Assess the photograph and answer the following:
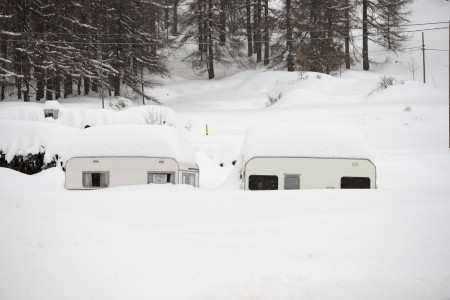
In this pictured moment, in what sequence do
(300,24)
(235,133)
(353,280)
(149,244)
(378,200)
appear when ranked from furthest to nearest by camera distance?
1. (300,24)
2. (235,133)
3. (378,200)
4. (149,244)
5. (353,280)

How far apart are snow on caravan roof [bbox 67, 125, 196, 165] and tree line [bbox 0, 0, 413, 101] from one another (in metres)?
17.3

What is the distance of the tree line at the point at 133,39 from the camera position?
29828 millimetres

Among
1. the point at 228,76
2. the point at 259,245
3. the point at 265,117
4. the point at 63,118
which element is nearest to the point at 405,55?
the point at 228,76

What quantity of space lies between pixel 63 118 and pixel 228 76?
19597 mm

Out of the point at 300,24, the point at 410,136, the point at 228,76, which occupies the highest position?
the point at 300,24

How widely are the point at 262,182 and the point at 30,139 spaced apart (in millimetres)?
10034

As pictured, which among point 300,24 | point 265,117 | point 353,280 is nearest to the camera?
point 353,280

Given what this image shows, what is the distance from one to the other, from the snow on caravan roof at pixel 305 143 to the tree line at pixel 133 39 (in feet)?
65.9

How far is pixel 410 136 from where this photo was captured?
72.7 ft

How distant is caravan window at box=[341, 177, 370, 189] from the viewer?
11.5m

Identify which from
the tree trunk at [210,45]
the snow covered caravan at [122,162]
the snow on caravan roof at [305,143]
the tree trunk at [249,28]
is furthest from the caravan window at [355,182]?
the tree trunk at [249,28]

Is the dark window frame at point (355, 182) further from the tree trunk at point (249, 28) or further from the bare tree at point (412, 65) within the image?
the tree trunk at point (249, 28)

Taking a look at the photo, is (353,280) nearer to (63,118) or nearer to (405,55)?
(63,118)

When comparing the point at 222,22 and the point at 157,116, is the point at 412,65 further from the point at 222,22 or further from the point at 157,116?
the point at 157,116
